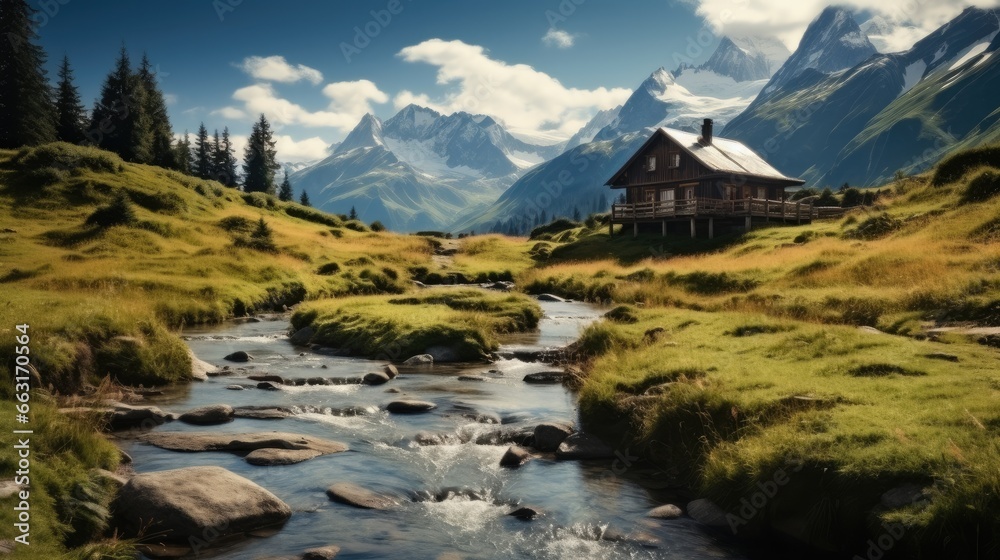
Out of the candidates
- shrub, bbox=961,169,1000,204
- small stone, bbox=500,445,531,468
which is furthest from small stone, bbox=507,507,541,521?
shrub, bbox=961,169,1000,204

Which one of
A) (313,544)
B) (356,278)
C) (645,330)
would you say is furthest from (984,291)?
(356,278)

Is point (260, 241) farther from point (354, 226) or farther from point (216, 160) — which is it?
point (216, 160)

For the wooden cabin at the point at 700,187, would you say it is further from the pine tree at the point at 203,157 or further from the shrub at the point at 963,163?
the pine tree at the point at 203,157

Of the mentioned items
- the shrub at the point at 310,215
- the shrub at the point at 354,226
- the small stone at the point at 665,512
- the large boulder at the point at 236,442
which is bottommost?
the small stone at the point at 665,512

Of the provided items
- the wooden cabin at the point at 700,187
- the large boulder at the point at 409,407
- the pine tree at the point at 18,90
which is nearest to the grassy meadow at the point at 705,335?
the large boulder at the point at 409,407

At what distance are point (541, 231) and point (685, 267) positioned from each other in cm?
5864

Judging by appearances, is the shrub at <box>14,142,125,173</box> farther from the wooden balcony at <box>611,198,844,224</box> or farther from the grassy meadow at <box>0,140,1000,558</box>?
the wooden balcony at <box>611,198,844,224</box>

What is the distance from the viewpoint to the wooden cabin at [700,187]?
6206 cm

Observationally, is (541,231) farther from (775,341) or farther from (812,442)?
(812,442)

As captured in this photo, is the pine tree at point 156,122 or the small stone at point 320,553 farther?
the pine tree at point 156,122

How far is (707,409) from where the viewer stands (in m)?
12.8

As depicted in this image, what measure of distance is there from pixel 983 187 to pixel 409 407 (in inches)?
1369

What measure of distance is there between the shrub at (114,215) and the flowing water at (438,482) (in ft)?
120

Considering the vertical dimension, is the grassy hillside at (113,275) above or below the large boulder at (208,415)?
above
